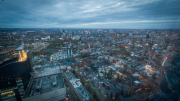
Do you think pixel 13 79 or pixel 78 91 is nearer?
pixel 13 79

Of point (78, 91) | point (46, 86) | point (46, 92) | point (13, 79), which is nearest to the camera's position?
point (46, 92)

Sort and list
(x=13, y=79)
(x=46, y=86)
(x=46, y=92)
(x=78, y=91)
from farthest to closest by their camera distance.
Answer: (x=78, y=91) < (x=13, y=79) < (x=46, y=86) < (x=46, y=92)

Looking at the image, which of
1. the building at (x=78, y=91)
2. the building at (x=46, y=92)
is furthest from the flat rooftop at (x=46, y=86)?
the building at (x=78, y=91)

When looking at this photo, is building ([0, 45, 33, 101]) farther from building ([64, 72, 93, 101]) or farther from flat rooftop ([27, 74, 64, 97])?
building ([64, 72, 93, 101])

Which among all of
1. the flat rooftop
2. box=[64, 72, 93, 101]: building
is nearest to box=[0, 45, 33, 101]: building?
the flat rooftop

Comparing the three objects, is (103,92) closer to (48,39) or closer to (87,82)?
(87,82)

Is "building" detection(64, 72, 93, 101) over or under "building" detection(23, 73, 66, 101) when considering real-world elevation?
under

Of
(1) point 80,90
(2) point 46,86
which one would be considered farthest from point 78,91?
(2) point 46,86

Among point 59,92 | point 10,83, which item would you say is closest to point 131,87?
point 59,92

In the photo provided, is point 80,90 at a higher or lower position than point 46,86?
lower

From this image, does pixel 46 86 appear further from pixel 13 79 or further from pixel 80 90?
pixel 80 90

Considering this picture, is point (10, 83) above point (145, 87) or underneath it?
above
